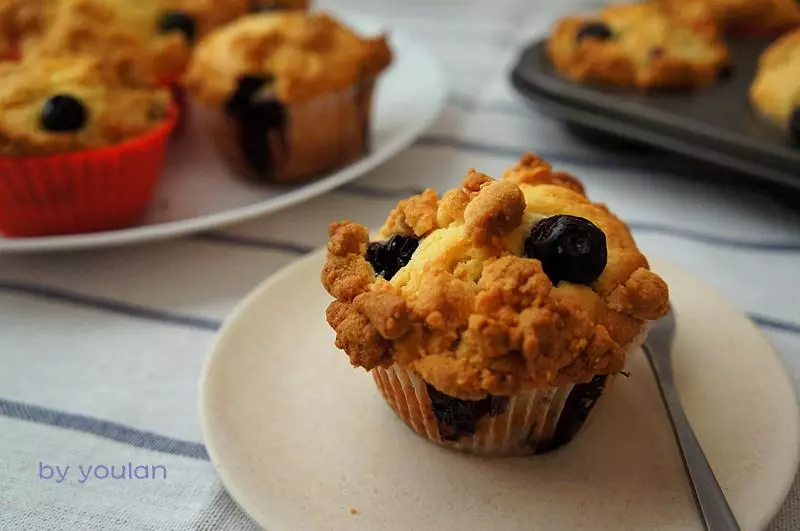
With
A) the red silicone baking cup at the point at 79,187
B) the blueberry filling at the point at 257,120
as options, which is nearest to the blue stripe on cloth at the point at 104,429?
the red silicone baking cup at the point at 79,187

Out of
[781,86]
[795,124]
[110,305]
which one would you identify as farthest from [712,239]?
[110,305]

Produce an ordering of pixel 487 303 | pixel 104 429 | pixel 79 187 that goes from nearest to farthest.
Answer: pixel 487 303
pixel 104 429
pixel 79 187

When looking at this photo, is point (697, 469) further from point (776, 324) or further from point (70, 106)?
point (70, 106)

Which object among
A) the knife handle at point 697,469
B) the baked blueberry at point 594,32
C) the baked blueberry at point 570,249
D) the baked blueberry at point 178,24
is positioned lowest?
the knife handle at point 697,469

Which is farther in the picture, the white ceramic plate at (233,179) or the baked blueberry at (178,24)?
the baked blueberry at (178,24)

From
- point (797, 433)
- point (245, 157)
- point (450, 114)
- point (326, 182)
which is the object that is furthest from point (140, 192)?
point (797, 433)

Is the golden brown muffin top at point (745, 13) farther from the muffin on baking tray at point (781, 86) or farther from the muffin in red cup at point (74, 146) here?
the muffin in red cup at point (74, 146)

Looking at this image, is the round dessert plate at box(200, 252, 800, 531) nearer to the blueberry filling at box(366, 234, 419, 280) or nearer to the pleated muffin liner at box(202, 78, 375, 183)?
the blueberry filling at box(366, 234, 419, 280)

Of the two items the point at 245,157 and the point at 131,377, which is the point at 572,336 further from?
the point at 245,157
